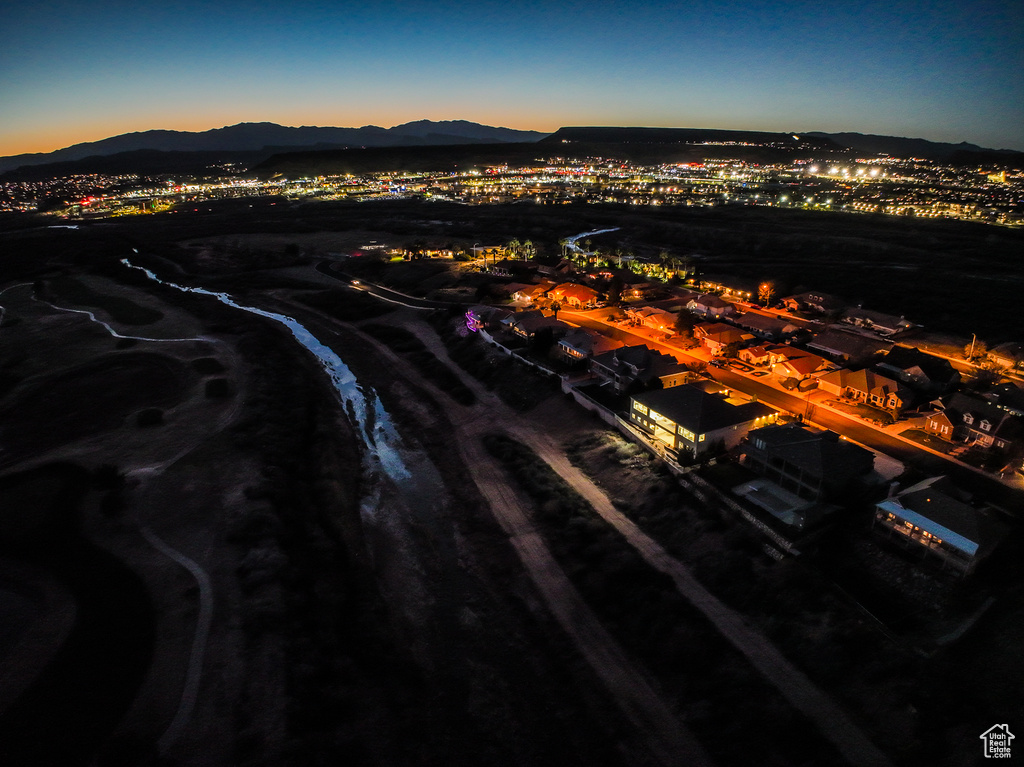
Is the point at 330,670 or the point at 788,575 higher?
the point at 788,575

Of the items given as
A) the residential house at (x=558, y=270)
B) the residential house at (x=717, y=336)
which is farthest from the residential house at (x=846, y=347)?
the residential house at (x=558, y=270)

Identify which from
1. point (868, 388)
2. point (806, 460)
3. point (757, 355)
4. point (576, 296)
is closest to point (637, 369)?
point (757, 355)

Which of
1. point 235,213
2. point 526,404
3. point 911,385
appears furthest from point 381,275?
point 235,213

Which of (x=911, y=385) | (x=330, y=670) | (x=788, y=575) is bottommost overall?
(x=330, y=670)

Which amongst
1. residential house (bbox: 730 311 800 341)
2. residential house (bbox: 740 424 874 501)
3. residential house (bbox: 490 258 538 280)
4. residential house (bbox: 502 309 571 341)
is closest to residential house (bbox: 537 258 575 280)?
residential house (bbox: 490 258 538 280)

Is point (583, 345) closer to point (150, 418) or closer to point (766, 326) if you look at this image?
point (766, 326)

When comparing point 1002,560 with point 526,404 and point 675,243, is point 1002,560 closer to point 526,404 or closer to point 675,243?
point 526,404

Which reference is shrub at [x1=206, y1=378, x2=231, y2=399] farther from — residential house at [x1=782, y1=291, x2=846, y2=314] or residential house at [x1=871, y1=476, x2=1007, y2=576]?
residential house at [x1=782, y1=291, x2=846, y2=314]

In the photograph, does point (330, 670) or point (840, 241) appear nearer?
point (330, 670)
